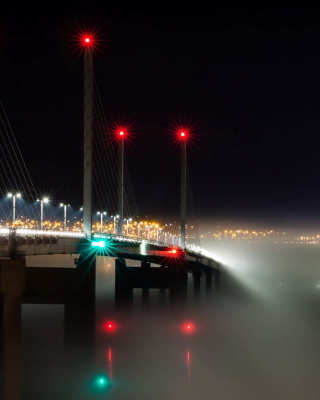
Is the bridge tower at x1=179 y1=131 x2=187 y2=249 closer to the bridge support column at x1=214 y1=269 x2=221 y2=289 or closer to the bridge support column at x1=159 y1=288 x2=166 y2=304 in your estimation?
the bridge support column at x1=159 y1=288 x2=166 y2=304

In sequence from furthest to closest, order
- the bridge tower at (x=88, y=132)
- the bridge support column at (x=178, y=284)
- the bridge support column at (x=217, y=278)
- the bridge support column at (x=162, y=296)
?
1. the bridge support column at (x=217, y=278)
2. the bridge support column at (x=162, y=296)
3. the bridge support column at (x=178, y=284)
4. the bridge tower at (x=88, y=132)

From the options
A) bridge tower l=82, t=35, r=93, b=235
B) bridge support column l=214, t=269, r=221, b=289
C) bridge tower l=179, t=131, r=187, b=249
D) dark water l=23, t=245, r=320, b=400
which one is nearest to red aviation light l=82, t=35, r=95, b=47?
bridge tower l=82, t=35, r=93, b=235

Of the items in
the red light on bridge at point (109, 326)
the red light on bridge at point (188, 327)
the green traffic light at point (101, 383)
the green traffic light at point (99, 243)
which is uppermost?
the green traffic light at point (99, 243)

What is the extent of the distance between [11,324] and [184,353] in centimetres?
1460

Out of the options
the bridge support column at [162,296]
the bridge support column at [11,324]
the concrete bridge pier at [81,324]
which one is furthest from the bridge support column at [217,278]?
the bridge support column at [11,324]

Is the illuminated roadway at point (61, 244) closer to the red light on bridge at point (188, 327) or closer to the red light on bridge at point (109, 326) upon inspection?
the red light on bridge at point (109, 326)

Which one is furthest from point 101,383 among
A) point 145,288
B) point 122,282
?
point 122,282

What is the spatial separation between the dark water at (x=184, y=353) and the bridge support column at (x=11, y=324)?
6.94 ft

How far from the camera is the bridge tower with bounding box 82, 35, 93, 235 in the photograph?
42.1 metres

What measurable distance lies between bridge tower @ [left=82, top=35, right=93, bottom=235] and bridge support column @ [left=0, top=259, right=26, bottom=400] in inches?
810

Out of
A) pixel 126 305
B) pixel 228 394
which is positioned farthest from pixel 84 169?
pixel 228 394

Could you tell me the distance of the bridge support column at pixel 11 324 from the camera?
20.7 m

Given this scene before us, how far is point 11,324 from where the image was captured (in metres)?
20.6

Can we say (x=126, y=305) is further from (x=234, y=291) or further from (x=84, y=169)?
(x=234, y=291)
